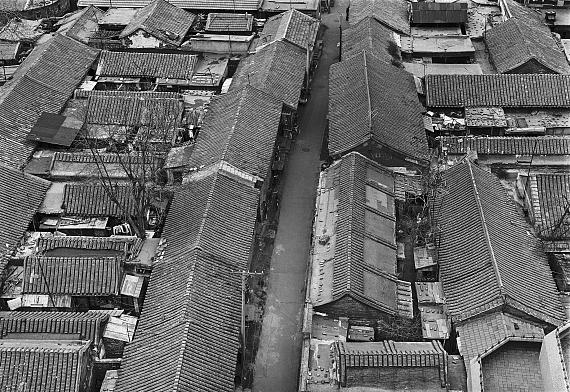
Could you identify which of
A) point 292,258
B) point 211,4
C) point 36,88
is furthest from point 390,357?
point 211,4

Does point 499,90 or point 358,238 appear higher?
point 499,90

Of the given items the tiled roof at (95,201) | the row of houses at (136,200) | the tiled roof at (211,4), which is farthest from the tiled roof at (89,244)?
the tiled roof at (211,4)

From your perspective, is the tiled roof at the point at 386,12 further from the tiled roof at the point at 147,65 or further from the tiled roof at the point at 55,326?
the tiled roof at the point at 55,326

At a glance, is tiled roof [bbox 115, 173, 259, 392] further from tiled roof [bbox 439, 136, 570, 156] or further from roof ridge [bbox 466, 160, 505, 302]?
tiled roof [bbox 439, 136, 570, 156]

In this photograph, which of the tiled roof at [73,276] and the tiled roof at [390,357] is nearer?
the tiled roof at [390,357]

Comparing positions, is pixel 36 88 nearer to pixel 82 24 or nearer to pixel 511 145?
pixel 82 24

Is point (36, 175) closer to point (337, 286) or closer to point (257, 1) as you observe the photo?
point (337, 286)
